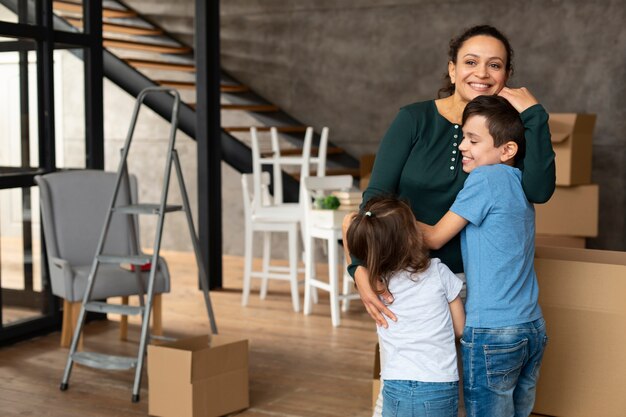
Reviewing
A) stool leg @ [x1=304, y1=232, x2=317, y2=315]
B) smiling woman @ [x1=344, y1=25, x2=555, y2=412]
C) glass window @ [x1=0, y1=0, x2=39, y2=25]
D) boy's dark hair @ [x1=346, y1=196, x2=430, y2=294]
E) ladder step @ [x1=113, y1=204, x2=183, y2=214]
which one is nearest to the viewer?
boy's dark hair @ [x1=346, y1=196, x2=430, y2=294]

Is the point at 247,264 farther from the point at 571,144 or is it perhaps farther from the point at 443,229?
the point at 443,229

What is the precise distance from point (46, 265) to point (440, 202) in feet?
11.6

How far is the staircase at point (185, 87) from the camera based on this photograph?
7137mm

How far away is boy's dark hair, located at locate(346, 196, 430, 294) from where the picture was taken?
2.30m

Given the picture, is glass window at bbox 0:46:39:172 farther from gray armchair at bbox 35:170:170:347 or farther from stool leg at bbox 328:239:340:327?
stool leg at bbox 328:239:340:327

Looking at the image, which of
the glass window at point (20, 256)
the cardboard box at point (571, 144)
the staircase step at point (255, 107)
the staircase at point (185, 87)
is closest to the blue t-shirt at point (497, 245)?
the glass window at point (20, 256)

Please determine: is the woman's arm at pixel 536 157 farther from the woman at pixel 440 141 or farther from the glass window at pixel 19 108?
the glass window at pixel 19 108

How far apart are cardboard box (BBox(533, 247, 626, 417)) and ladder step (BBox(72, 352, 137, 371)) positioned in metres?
1.95

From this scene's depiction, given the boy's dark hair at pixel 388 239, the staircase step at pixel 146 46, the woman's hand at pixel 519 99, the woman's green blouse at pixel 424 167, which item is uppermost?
the staircase step at pixel 146 46

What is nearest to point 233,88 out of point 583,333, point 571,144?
point 571,144

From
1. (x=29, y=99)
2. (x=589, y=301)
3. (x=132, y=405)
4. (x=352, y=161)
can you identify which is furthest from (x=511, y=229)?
(x=352, y=161)

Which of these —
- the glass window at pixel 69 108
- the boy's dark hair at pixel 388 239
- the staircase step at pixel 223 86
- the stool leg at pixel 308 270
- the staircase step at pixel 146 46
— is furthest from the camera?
the staircase step at pixel 223 86

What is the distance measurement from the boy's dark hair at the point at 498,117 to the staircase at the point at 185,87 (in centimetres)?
475

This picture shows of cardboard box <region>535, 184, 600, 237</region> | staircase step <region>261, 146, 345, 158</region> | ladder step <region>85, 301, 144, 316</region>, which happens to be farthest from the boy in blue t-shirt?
staircase step <region>261, 146, 345, 158</region>
